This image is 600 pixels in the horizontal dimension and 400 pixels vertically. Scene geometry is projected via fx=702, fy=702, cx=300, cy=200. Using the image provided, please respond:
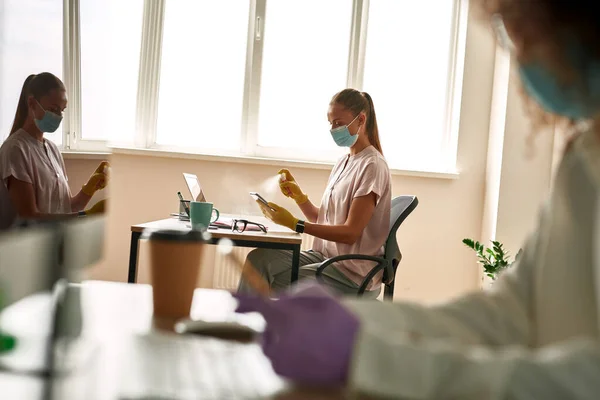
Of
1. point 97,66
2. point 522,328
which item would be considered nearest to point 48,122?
point 97,66

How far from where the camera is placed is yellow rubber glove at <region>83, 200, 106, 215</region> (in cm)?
62

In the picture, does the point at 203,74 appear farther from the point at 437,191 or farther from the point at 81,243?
the point at 81,243

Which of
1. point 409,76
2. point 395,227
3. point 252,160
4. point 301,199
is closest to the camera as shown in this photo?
point 395,227

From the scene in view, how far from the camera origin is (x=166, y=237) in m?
0.70

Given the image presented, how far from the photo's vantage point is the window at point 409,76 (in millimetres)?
4785

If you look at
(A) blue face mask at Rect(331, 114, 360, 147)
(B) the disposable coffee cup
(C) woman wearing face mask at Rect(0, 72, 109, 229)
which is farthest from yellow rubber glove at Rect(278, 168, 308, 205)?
(C) woman wearing face mask at Rect(0, 72, 109, 229)

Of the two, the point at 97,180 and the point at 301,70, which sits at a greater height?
the point at 301,70

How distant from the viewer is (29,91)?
0.46 metres

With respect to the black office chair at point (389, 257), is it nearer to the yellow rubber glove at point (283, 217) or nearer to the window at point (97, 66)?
the yellow rubber glove at point (283, 217)

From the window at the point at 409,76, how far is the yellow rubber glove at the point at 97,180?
421cm

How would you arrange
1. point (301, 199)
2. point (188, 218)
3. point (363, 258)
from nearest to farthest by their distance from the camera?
point (363, 258) → point (188, 218) → point (301, 199)

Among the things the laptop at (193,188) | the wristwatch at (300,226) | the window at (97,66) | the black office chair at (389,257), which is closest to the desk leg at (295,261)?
the black office chair at (389,257)

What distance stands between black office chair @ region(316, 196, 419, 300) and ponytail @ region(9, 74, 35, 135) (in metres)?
2.23

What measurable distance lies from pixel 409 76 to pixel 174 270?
14.1 feet
